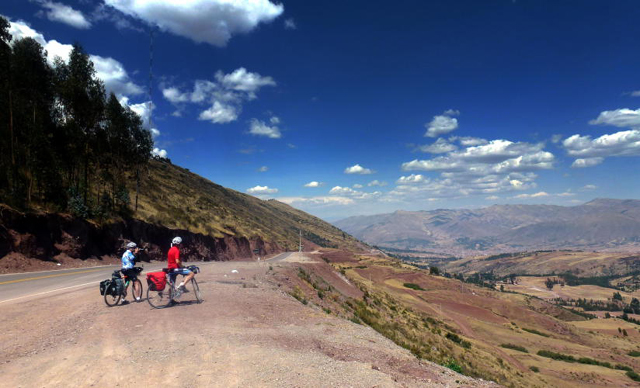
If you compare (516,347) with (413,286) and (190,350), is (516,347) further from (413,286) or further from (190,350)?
(190,350)

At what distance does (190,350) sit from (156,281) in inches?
191

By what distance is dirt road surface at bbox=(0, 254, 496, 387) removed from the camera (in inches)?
273

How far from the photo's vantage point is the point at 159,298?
12391 mm

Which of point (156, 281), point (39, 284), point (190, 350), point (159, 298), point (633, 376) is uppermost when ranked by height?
point (156, 281)

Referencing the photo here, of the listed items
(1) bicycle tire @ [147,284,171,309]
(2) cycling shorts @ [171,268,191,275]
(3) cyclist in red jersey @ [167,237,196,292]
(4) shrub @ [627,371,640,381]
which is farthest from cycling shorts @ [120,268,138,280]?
(4) shrub @ [627,371,640,381]

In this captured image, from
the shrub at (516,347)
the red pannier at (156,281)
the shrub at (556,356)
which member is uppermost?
the red pannier at (156,281)

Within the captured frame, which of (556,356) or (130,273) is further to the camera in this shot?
(556,356)

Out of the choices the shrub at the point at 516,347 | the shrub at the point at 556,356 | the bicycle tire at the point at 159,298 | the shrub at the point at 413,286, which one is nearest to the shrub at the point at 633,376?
the shrub at the point at 556,356

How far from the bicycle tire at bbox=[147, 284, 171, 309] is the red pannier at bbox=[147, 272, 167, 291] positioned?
21cm

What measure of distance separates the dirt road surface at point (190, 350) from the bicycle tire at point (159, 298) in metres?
0.36

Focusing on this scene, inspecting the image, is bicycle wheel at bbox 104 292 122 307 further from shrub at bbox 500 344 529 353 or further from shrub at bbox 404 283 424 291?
shrub at bbox 404 283 424 291

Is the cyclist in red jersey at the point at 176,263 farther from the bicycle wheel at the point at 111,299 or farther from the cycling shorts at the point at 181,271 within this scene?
the bicycle wheel at the point at 111,299

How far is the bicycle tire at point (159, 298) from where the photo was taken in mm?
12250

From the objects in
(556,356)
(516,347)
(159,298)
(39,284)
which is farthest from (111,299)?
(556,356)
